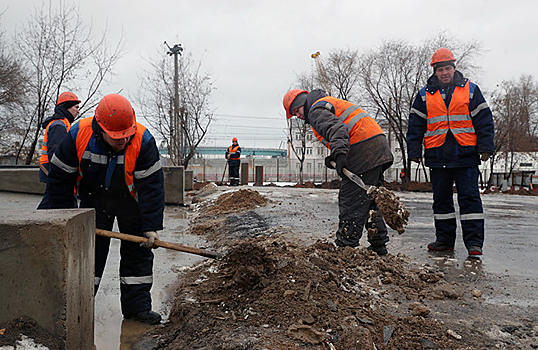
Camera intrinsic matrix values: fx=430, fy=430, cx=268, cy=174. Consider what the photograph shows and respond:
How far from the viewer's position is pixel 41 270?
209cm

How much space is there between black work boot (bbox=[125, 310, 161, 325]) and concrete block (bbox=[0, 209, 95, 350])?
35.5 inches

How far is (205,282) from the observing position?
3656 millimetres

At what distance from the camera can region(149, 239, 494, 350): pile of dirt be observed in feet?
7.63

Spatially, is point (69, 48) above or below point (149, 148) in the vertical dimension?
above

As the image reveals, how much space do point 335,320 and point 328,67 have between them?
24545 mm

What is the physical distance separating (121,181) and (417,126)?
306cm

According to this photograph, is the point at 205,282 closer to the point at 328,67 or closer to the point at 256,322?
the point at 256,322

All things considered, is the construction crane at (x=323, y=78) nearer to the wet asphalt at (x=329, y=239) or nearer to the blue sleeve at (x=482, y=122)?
the wet asphalt at (x=329, y=239)

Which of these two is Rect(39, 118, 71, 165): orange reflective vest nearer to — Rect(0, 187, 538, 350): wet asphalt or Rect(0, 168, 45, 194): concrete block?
Rect(0, 187, 538, 350): wet asphalt

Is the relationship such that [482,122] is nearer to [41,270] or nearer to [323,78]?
[41,270]

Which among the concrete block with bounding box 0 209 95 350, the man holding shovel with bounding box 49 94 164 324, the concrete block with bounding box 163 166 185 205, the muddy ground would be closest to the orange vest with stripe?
the man holding shovel with bounding box 49 94 164 324

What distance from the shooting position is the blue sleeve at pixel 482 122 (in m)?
4.10

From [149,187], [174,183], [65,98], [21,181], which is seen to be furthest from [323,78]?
[149,187]

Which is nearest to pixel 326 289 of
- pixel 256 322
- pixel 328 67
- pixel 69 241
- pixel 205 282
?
pixel 256 322
